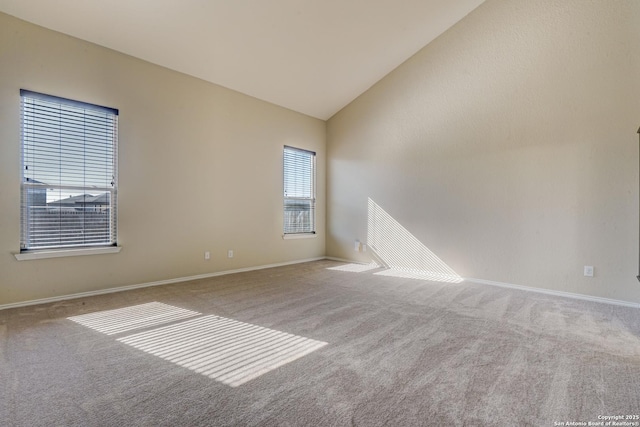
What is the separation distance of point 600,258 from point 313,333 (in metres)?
3.37

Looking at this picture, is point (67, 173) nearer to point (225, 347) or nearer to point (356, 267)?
point (225, 347)

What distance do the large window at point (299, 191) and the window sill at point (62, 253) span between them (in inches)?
108

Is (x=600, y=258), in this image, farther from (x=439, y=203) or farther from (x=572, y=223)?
(x=439, y=203)

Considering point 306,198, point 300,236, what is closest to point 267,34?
point 306,198

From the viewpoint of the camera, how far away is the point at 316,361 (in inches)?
80.2

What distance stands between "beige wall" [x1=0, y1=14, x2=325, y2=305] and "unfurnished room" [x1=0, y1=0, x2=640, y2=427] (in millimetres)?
26

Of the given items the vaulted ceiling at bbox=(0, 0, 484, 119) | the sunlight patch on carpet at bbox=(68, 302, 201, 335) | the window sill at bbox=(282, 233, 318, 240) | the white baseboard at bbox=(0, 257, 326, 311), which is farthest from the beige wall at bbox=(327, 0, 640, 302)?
the sunlight patch on carpet at bbox=(68, 302, 201, 335)

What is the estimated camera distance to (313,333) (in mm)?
2508

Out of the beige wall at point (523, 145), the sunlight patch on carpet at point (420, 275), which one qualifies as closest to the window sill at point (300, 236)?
the beige wall at point (523, 145)

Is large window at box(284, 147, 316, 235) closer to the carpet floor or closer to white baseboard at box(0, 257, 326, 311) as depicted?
white baseboard at box(0, 257, 326, 311)

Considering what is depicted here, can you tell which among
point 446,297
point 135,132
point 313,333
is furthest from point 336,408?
point 135,132

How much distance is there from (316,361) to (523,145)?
3.74 metres

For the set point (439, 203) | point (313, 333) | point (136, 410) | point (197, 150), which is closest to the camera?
point (136, 410)

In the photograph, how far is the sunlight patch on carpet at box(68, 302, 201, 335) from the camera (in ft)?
8.59
